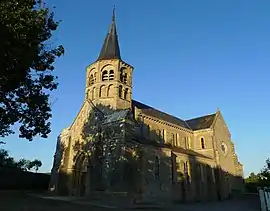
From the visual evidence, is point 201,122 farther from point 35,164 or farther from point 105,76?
point 35,164

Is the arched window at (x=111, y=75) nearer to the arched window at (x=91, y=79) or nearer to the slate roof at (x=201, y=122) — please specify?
the arched window at (x=91, y=79)

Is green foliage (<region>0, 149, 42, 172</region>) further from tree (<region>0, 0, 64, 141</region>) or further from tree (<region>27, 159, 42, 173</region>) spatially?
tree (<region>0, 0, 64, 141</region>)

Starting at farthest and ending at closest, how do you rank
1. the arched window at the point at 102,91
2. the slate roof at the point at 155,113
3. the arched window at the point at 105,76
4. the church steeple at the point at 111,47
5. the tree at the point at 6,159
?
the tree at the point at 6,159 → the slate roof at the point at 155,113 → the church steeple at the point at 111,47 → the arched window at the point at 105,76 → the arched window at the point at 102,91

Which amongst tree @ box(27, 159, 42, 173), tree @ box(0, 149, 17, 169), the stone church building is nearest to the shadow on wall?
the stone church building

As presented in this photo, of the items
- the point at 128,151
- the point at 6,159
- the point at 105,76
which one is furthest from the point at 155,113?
the point at 6,159

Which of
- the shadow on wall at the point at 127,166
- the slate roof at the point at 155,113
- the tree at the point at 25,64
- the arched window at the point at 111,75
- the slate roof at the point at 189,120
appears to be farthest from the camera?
the slate roof at the point at 189,120

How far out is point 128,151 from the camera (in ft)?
98.4

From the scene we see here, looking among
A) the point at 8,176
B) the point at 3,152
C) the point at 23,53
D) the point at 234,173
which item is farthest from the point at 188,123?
the point at 3,152

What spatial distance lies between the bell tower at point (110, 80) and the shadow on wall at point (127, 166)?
1693 millimetres

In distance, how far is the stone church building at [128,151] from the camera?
99.2 ft

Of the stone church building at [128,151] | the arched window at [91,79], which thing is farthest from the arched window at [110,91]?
the arched window at [91,79]

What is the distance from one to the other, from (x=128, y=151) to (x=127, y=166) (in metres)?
1.81

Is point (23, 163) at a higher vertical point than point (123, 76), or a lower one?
lower

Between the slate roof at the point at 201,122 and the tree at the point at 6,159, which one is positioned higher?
the slate roof at the point at 201,122
